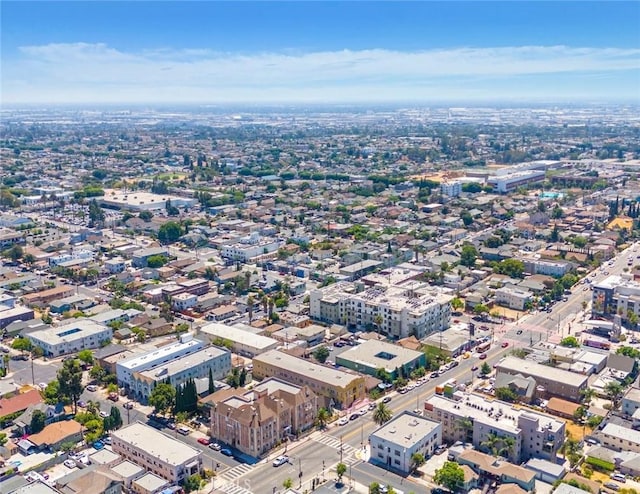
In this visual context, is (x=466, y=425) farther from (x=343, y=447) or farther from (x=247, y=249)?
(x=247, y=249)

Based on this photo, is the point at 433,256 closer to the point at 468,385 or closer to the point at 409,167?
the point at 468,385

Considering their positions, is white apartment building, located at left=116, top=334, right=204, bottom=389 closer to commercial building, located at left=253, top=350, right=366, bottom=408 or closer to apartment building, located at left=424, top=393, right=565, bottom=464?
commercial building, located at left=253, top=350, right=366, bottom=408

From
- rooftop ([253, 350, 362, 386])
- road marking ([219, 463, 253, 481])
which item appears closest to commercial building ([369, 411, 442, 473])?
rooftop ([253, 350, 362, 386])

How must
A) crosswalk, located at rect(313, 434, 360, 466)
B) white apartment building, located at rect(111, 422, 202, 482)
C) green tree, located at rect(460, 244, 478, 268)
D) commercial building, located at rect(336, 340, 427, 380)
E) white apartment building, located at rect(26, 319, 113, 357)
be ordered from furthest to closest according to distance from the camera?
green tree, located at rect(460, 244, 478, 268)
white apartment building, located at rect(26, 319, 113, 357)
commercial building, located at rect(336, 340, 427, 380)
crosswalk, located at rect(313, 434, 360, 466)
white apartment building, located at rect(111, 422, 202, 482)

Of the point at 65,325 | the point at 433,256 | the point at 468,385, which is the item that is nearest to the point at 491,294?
the point at 433,256

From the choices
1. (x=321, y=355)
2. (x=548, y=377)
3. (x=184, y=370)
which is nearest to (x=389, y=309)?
(x=321, y=355)

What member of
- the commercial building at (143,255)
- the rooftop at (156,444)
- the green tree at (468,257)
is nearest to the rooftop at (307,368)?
the rooftop at (156,444)

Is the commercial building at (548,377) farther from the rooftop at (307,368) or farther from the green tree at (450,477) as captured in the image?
the green tree at (450,477)
